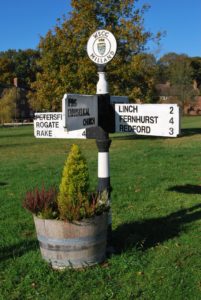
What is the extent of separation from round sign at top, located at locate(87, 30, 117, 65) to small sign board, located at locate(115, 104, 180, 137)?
0.52m

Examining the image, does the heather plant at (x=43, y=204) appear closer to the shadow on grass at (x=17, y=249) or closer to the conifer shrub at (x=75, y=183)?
the conifer shrub at (x=75, y=183)

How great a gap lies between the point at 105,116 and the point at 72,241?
1.37 m

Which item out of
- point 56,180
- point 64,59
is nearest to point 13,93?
point 64,59

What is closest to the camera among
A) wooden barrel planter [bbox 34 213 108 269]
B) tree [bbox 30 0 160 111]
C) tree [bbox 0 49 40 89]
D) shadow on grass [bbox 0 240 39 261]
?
wooden barrel planter [bbox 34 213 108 269]

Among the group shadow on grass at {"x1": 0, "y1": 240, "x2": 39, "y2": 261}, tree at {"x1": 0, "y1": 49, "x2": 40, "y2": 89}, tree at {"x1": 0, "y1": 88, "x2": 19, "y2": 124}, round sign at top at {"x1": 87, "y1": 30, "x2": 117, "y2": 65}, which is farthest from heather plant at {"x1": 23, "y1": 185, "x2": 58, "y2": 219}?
tree at {"x1": 0, "y1": 49, "x2": 40, "y2": 89}

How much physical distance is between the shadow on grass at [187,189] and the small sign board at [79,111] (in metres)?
3.75

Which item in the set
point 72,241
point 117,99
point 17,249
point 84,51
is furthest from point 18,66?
point 72,241

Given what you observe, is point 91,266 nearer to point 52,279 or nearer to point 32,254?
point 52,279

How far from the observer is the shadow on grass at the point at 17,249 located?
4727mm

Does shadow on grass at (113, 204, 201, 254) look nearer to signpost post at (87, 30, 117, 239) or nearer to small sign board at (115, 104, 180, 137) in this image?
signpost post at (87, 30, 117, 239)

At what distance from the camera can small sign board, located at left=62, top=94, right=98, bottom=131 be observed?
420 cm

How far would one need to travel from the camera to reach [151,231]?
5.48 metres

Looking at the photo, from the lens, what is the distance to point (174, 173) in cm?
1009

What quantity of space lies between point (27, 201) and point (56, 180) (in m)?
5.14
